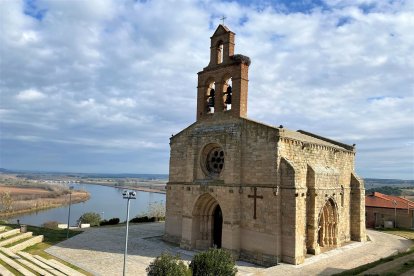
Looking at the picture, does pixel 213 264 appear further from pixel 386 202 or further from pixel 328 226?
pixel 386 202

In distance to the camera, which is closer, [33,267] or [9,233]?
[33,267]

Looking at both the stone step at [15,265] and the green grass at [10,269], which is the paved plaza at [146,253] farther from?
the green grass at [10,269]

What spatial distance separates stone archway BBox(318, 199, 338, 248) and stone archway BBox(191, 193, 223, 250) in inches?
254

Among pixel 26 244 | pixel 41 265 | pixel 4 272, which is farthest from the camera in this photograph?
pixel 26 244

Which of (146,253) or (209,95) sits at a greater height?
(209,95)

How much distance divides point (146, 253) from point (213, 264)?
8555 millimetres

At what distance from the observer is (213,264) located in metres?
13.1

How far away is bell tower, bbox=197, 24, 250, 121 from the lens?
69.4ft

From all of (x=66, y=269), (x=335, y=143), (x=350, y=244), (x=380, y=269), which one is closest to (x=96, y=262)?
(x=66, y=269)

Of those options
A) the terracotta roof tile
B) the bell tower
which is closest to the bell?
the bell tower

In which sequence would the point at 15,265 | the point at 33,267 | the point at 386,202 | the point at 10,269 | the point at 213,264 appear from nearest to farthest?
the point at 213,264 < the point at 10,269 < the point at 15,265 < the point at 33,267 < the point at 386,202

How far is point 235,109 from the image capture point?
21.2 meters

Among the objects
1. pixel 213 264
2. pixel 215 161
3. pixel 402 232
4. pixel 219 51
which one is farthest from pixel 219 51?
pixel 402 232

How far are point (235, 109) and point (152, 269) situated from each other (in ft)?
37.4
